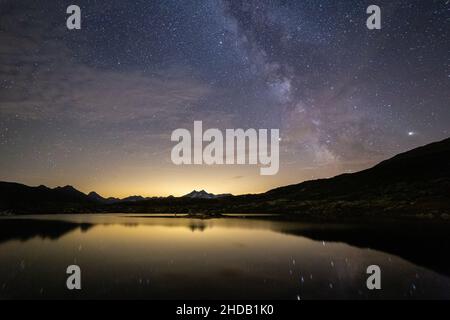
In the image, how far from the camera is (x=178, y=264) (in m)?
30.2

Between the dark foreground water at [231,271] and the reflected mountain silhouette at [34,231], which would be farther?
the reflected mountain silhouette at [34,231]

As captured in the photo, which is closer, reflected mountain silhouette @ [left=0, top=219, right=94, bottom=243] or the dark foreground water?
the dark foreground water

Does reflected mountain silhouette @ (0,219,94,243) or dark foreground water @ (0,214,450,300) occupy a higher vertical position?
dark foreground water @ (0,214,450,300)

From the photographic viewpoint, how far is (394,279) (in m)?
23.0

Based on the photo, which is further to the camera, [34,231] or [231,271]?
[34,231]

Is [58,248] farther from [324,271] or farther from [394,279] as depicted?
[394,279]

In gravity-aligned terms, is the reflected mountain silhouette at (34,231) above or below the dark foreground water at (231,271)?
below

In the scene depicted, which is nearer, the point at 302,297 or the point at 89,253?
the point at 302,297

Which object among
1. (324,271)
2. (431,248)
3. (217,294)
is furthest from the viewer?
(431,248)

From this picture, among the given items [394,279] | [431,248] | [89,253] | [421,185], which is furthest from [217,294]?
[421,185]

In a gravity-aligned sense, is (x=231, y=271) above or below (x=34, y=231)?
above
